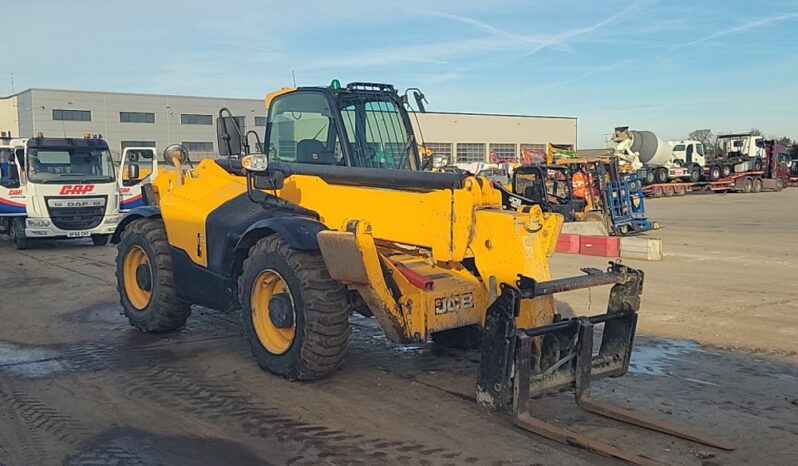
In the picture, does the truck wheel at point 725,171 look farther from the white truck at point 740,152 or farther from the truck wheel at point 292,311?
the truck wheel at point 292,311

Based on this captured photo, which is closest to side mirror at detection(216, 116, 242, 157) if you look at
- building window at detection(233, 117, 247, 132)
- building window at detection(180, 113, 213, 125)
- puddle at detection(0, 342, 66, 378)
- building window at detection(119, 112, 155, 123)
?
building window at detection(233, 117, 247, 132)

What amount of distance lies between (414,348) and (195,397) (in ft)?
7.02

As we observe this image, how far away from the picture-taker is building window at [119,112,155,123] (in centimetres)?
5522

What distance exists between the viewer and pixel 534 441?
15.0 ft

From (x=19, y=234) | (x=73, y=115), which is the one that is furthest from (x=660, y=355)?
(x=73, y=115)

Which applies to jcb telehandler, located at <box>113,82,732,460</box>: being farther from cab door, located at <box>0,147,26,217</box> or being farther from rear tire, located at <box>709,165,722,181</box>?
rear tire, located at <box>709,165,722,181</box>

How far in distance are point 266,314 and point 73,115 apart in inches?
2077

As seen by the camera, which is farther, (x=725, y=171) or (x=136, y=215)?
(x=725, y=171)

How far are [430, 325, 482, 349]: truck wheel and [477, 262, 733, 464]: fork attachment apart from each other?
5.03 ft

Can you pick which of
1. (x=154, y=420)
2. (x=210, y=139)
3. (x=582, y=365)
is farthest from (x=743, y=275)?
(x=210, y=139)

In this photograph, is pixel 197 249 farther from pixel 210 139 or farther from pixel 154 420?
pixel 210 139

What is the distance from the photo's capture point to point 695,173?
38.7 m

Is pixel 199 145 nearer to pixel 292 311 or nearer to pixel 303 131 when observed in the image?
pixel 303 131

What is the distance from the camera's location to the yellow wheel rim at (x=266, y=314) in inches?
233
